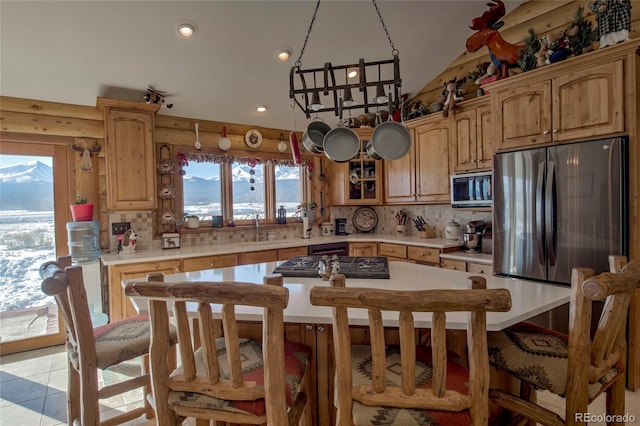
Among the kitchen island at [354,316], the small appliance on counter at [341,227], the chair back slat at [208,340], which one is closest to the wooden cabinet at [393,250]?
the small appliance on counter at [341,227]

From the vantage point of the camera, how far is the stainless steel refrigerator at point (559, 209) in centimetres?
227

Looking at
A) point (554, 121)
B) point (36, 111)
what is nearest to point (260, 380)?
point (554, 121)

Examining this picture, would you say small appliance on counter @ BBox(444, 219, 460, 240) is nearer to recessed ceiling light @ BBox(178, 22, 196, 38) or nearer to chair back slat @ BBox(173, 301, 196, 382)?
recessed ceiling light @ BBox(178, 22, 196, 38)

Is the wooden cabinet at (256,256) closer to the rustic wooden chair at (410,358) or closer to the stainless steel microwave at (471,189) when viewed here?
the stainless steel microwave at (471,189)

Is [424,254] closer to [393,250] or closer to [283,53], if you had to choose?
[393,250]

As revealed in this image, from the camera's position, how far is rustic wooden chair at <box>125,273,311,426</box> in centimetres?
102

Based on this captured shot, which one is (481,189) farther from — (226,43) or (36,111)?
(36,111)

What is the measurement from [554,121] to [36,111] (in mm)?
4591

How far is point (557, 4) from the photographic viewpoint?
313 centimetres

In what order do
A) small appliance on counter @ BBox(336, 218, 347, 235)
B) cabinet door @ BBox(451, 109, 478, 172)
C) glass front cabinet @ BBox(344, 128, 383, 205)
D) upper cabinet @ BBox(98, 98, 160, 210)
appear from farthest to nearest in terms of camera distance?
small appliance on counter @ BBox(336, 218, 347, 235), glass front cabinet @ BBox(344, 128, 383, 205), cabinet door @ BBox(451, 109, 478, 172), upper cabinet @ BBox(98, 98, 160, 210)

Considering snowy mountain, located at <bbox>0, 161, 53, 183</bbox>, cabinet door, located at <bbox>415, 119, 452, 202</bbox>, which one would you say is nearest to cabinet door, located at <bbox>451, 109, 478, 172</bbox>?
cabinet door, located at <bbox>415, 119, 452, 202</bbox>

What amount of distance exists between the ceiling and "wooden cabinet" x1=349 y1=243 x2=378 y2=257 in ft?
6.70

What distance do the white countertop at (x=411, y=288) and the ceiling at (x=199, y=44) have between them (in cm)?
203

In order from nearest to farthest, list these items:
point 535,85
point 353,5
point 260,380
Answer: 1. point 260,380
2. point 535,85
3. point 353,5
